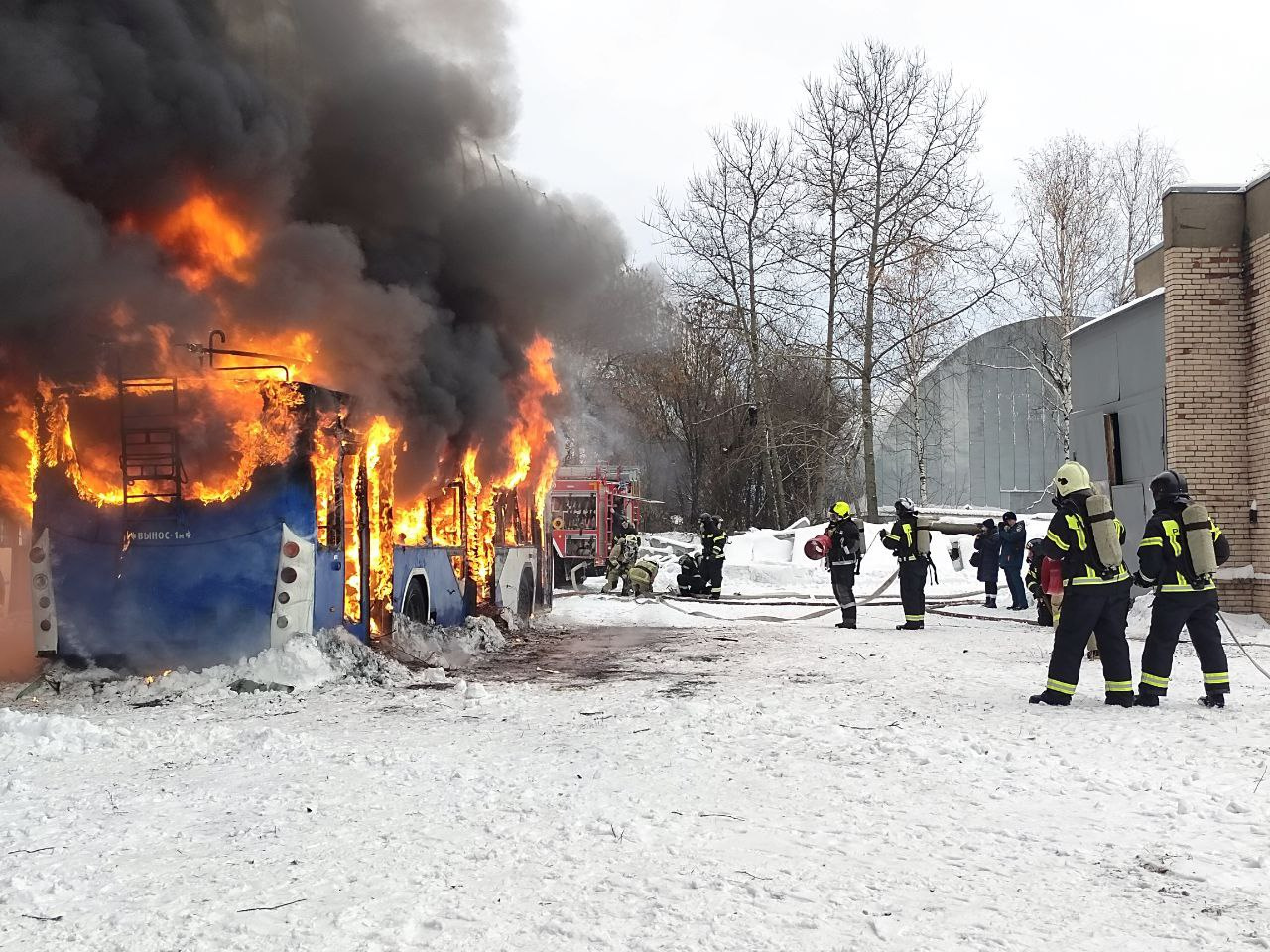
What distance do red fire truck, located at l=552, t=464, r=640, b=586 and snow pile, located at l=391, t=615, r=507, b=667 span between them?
1030 cm

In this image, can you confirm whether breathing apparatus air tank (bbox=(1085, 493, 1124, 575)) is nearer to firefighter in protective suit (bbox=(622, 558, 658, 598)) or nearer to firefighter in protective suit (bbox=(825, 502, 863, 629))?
firefighter in protective suit (bbox=(825, 502, 863, 629))

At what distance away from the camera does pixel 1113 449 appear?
47.8ft

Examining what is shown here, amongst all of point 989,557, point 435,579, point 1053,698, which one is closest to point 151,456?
point 435,579

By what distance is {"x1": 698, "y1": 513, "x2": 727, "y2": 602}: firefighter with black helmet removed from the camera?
18.6m

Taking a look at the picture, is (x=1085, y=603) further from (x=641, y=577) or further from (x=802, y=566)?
(x=802, y=566)

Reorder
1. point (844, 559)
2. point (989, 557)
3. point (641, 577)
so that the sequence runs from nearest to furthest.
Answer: point (844, 559)
point (989, 557)
point (641, 577)

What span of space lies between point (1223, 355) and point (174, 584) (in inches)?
462

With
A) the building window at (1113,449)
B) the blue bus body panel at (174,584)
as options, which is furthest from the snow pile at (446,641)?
the building window at (1113,449)

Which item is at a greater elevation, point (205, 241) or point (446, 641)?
point (205, 241)

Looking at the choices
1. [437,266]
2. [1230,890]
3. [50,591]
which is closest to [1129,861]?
[1230,890]

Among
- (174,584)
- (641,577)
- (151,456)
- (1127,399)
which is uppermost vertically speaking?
(1127,399)

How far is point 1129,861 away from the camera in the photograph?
404 centimetres

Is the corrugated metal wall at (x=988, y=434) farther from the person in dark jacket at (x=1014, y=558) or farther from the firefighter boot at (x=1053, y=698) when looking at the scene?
the firefighter boot at (x=1053, y=698)

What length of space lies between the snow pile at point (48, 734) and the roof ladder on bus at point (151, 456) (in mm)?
2183
